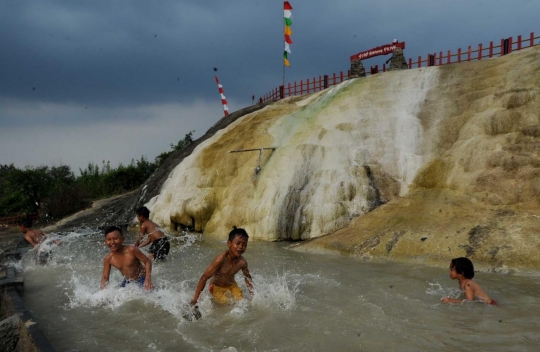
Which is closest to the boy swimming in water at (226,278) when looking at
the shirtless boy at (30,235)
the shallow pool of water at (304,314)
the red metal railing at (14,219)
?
the shallow pool of water at (304,314)

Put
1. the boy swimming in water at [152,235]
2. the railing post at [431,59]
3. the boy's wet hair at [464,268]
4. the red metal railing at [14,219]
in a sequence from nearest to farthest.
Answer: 1. the boy's wet hair at [464,268]
2. the boy swimming in water at [152,235]
3. the railing post at [431,59]
4. the red metal railing at [14,219]

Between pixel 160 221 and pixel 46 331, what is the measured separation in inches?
415

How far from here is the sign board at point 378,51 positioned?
18391mm

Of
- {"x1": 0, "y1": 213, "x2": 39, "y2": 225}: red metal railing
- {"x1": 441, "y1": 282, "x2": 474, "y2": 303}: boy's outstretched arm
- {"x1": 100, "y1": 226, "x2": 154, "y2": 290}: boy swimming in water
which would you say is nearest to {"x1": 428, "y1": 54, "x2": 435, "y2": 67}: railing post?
{"x1": 441, "y1": 282, "x2": 474, "y2": 303}: boy's outstretched arm

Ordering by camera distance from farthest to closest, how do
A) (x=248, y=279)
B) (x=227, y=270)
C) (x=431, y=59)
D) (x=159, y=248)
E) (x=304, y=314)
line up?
(x=431, y=59) < (x=159, y=248) < (x=248, y=279) < (x=227, y=270) < (x=304, y=314)

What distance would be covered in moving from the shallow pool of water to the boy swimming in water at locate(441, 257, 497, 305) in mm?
99

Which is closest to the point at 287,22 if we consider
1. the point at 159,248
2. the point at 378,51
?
the point at 378,51

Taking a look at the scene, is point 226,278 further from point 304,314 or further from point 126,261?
point 126,261

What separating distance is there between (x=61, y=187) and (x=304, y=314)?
2030 centimetres

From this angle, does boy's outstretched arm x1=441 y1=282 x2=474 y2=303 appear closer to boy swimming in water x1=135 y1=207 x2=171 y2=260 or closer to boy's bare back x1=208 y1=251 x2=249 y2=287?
boy's bare back x1=208 y1=251 x2=249 y2=287

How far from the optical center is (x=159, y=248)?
8.93 m

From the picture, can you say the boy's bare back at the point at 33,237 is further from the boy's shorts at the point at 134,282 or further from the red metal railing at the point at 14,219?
the red metal railing at the point at 14,219

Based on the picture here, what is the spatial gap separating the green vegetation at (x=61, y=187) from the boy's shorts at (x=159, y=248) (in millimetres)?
13745

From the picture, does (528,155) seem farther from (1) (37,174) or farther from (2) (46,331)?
(1) (37,174)
